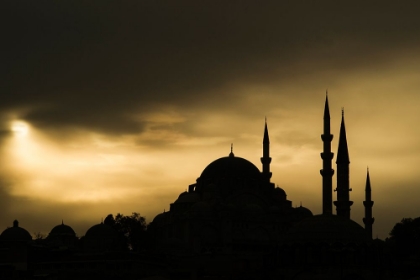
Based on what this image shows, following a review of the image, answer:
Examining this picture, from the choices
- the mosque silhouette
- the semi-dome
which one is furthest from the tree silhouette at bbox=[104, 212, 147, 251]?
the semi-dome

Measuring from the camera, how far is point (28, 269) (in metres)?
74.5

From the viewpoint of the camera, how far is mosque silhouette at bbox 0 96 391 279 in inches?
2798

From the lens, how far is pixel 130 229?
101m

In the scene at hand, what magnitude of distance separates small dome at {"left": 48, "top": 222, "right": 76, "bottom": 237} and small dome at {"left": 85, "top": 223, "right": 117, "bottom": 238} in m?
6.86

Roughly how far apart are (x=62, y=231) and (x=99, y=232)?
8.40m

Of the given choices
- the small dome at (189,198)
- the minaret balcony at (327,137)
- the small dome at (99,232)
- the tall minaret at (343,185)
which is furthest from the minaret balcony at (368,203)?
the small dome at (99,232)

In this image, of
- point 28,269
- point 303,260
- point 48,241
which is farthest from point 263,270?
point 48,241

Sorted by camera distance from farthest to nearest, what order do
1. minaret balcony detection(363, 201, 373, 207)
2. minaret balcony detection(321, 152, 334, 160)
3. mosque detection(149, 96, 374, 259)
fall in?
minaret balcony detection(363, 201, 373, 207) → minaret balcony detection(321, 152, 334, 160) → mosque detection(149, 96, 374, 259)

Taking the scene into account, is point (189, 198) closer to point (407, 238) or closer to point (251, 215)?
point (251, 215)

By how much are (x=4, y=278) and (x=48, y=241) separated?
83.9ft

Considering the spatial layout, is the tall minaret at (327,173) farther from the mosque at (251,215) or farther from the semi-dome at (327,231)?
the semi-dome at (327,231)

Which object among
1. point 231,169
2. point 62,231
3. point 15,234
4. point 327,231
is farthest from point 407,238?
point 15,234

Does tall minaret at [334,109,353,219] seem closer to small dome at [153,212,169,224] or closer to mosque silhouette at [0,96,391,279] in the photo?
mosque silhouette at [0,96,391,279]

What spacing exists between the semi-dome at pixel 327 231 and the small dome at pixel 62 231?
89.0 feet
